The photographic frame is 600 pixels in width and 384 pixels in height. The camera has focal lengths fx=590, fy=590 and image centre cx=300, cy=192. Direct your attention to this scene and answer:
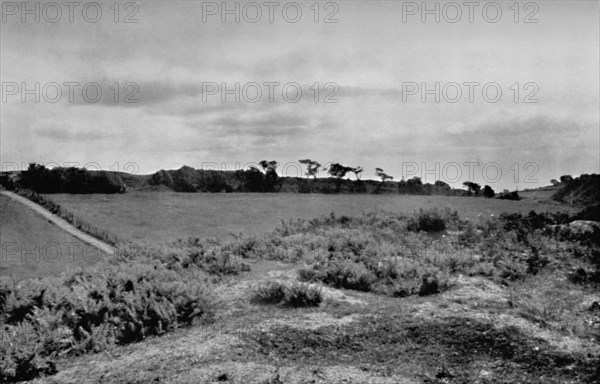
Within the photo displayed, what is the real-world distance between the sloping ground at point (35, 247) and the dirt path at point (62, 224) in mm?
196

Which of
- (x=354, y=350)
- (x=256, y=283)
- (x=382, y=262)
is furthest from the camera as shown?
(x=382, y=262)

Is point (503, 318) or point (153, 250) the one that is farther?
point (153, 250)

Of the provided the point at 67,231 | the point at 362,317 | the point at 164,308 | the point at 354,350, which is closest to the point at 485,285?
the point at 362,317

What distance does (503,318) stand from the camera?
29.3 feet

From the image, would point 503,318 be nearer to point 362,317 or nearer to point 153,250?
point 362,317

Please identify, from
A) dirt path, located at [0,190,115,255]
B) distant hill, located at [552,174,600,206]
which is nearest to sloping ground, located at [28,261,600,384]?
dirt path, located at [0,190,115,255]

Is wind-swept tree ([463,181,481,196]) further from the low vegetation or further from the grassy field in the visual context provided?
the low vegetation

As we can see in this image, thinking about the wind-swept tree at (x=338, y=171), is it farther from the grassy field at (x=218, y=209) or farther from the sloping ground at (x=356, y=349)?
the sloping ground at (x=356, y=349)

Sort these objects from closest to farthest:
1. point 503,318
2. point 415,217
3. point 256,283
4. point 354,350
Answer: point 354,350
point 503,318
point 256,283
point 415,217

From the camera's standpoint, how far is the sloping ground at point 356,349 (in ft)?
24.3

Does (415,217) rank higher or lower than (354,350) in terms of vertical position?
Answer: higher

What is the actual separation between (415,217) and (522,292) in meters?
7.10

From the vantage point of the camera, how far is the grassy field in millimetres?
25922

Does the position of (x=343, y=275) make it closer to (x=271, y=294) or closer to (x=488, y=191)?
(x=271, y=294)
